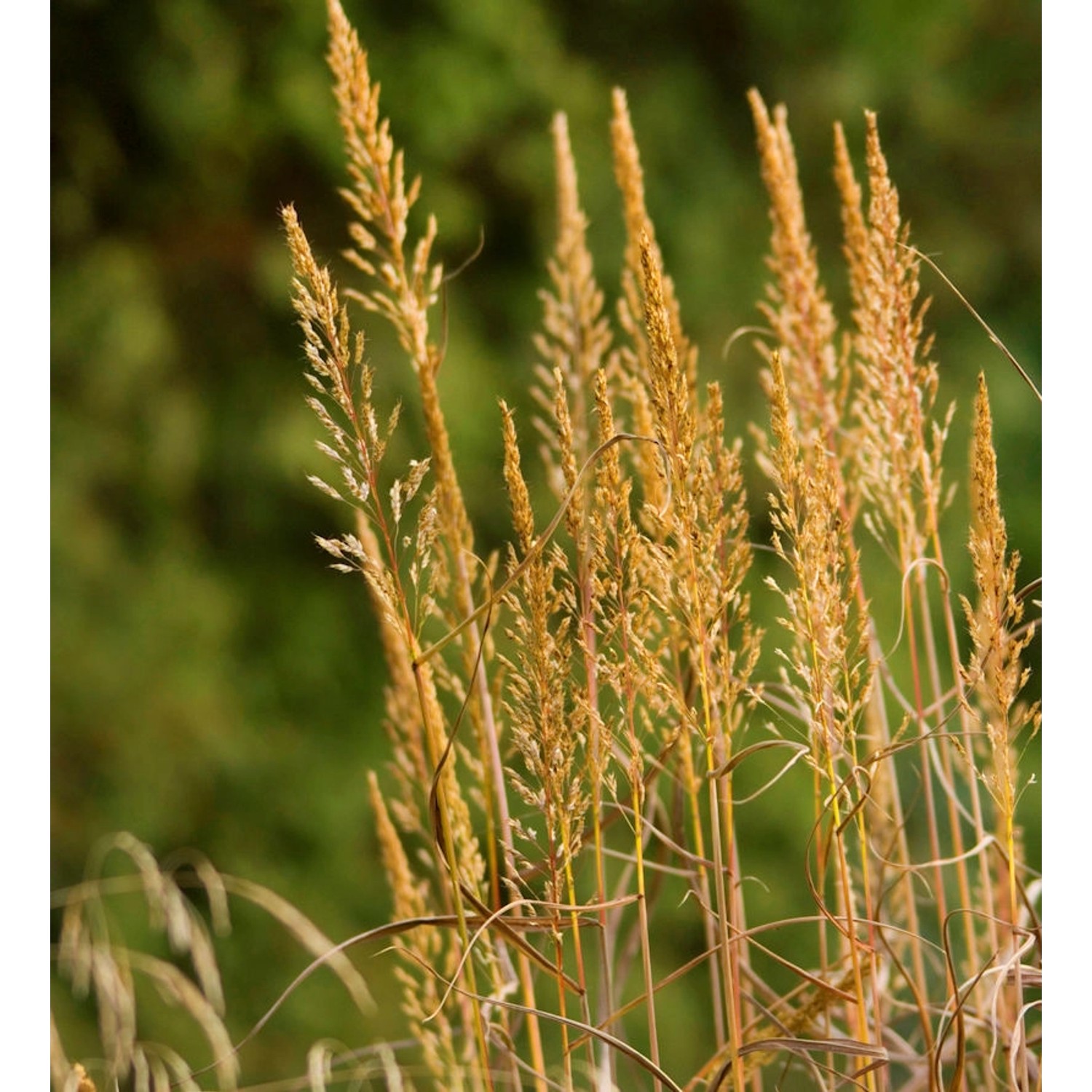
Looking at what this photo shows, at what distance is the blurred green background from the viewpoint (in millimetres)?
1385

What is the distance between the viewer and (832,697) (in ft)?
1.56

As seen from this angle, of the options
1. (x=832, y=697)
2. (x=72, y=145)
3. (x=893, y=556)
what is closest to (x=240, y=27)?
(x=72, y=145)

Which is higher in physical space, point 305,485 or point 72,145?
point 72,145

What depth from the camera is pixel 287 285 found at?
4.52 ft

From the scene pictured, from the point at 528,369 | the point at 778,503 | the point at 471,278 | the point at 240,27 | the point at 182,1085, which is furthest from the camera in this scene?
the point at 471,278

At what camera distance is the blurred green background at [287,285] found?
1385mm

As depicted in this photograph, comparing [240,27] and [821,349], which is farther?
[240,27]

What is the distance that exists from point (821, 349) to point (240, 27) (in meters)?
1.06

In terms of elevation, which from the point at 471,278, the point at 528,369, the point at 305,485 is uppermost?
the point at 471,278

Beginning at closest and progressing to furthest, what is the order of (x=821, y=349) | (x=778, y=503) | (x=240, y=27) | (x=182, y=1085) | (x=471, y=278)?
(x=778, y=503), (x=821, y=349), (x=182, y=1085), (x=240, y=27), (x=471, y=278)

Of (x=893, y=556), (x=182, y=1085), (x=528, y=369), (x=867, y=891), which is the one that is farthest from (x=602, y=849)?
(x=528, y=369)

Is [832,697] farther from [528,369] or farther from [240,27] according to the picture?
[240,27]
